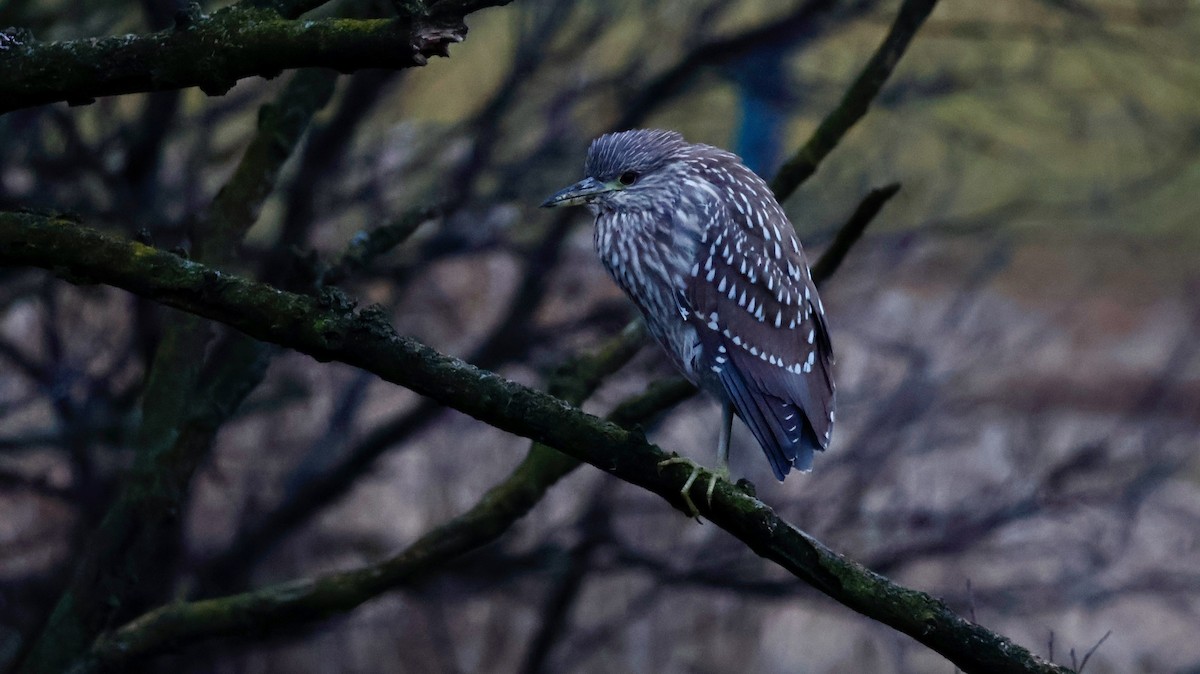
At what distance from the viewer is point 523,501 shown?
11.5ft

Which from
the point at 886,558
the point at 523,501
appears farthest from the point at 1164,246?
the point at 523,501

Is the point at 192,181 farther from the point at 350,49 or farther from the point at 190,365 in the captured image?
the point at 350,49

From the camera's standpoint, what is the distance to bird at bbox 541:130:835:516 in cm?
366

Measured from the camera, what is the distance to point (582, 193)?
396 centimetres

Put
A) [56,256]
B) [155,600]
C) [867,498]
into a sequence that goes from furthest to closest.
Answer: [867,498] → [155,600] → [56,256]

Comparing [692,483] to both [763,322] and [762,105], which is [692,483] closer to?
[763,322]

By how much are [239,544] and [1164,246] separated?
21.1 feet

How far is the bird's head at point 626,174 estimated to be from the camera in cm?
393

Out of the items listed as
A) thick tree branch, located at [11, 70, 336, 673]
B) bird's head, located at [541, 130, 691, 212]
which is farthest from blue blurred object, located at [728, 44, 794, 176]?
thick tree branch, located at [11, 70, 336, 673]

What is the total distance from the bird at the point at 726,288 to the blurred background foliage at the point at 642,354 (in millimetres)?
2018

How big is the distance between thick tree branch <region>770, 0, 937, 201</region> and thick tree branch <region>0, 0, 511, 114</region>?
176cm

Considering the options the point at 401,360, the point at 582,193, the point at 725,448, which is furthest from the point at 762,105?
the point at 401,360

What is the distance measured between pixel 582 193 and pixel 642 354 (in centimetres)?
304

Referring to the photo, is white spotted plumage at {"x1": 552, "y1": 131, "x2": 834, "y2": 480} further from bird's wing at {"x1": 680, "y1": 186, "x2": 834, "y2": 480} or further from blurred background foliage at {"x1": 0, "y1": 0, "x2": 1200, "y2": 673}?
blurred background foliage at {"x1": 0, "y1": 0, "x2": 1200, "y2": 673}
